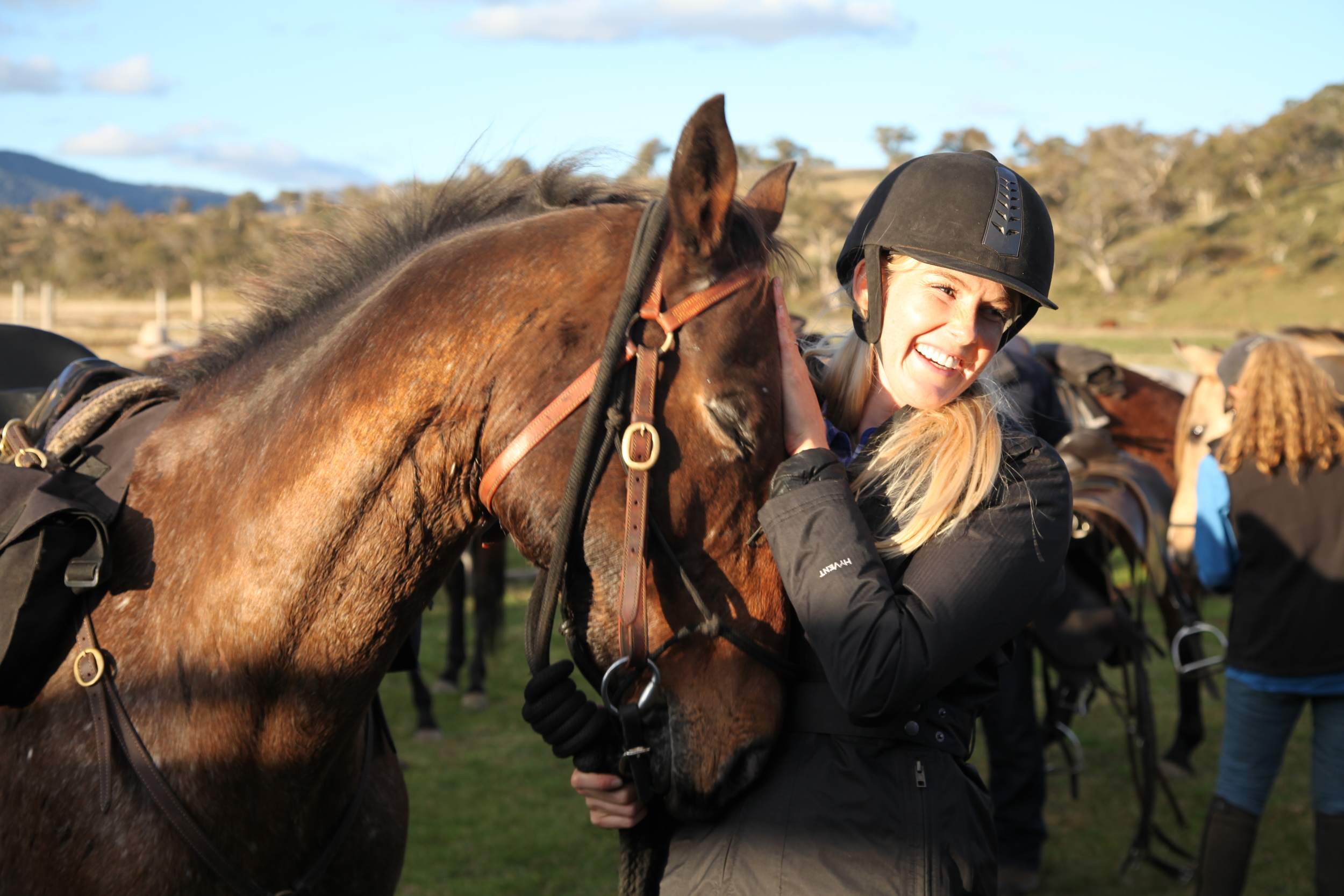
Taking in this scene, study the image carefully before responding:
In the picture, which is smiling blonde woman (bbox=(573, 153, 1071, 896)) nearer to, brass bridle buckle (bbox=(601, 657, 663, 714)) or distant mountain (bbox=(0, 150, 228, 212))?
brass bridle buckle (bbox=(601, 657, 663, 714))

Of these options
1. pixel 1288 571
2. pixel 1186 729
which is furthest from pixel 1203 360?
pixel 1288 571

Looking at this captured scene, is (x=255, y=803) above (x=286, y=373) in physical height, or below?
below

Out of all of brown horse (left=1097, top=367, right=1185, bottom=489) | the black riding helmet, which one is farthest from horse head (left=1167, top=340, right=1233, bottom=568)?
the black riding helmet

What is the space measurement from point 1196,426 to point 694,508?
18.1ft

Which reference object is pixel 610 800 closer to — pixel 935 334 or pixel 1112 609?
pixel 935 334

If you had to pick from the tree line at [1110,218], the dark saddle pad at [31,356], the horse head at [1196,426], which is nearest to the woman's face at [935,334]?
the dark saddle pad at [31,356]

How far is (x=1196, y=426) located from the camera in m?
5.95

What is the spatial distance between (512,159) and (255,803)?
1313mm

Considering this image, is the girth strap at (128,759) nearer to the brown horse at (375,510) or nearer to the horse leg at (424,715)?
the brown horse at (375,510)

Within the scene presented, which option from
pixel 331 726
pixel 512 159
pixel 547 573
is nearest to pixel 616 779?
pixel 547 573

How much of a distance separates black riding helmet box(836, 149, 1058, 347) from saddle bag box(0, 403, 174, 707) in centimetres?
146

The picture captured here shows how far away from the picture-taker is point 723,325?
149 cm

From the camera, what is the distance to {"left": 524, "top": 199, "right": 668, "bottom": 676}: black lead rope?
1.44m

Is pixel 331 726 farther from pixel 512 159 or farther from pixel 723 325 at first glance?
pixel 512 159
